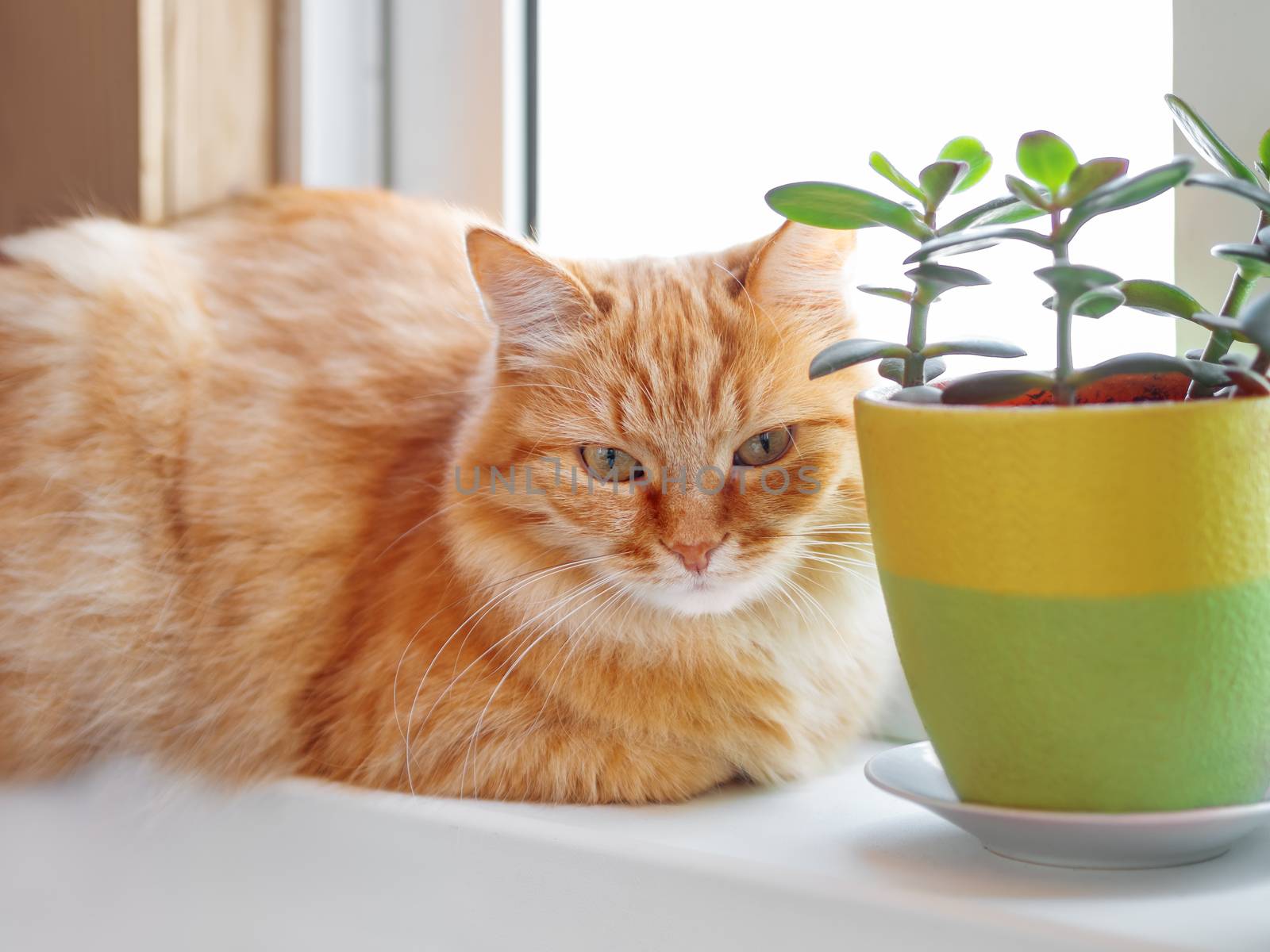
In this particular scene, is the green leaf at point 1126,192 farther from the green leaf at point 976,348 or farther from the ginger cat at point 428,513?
the ginger cat at point 428,513

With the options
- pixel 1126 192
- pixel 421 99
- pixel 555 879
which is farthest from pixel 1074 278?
pixel 421 99

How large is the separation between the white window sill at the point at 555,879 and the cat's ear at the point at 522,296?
1.53ft

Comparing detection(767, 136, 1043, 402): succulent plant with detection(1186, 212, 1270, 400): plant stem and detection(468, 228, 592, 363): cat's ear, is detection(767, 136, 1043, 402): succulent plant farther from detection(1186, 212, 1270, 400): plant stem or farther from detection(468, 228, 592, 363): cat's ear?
detection(468, 228, 592, 363): cat's ear

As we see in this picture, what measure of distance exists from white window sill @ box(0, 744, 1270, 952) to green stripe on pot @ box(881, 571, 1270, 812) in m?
0.08

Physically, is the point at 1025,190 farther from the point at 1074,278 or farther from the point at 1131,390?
the point at 1131,390

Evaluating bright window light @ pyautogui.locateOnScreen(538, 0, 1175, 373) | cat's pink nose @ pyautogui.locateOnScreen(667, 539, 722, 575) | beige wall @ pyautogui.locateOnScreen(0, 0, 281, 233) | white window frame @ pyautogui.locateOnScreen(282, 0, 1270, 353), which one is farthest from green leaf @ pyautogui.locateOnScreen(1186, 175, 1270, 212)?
beige wall @ pyautogui.locateOnScreen(0, 0, 281, 233)

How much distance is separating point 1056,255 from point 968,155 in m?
0.15

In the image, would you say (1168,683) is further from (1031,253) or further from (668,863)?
(1031,253)

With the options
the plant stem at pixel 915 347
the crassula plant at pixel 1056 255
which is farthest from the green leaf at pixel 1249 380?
the plant stem at pixel 915 347

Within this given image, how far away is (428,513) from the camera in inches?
51.2

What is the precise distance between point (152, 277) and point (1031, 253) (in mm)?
1054

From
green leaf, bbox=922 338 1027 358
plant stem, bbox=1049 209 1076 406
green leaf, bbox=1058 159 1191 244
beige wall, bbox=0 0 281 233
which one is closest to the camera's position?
green leaf, bbox=1058 159 1191 244

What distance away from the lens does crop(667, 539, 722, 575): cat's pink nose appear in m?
1.05

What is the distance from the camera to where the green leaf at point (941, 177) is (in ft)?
2.91
